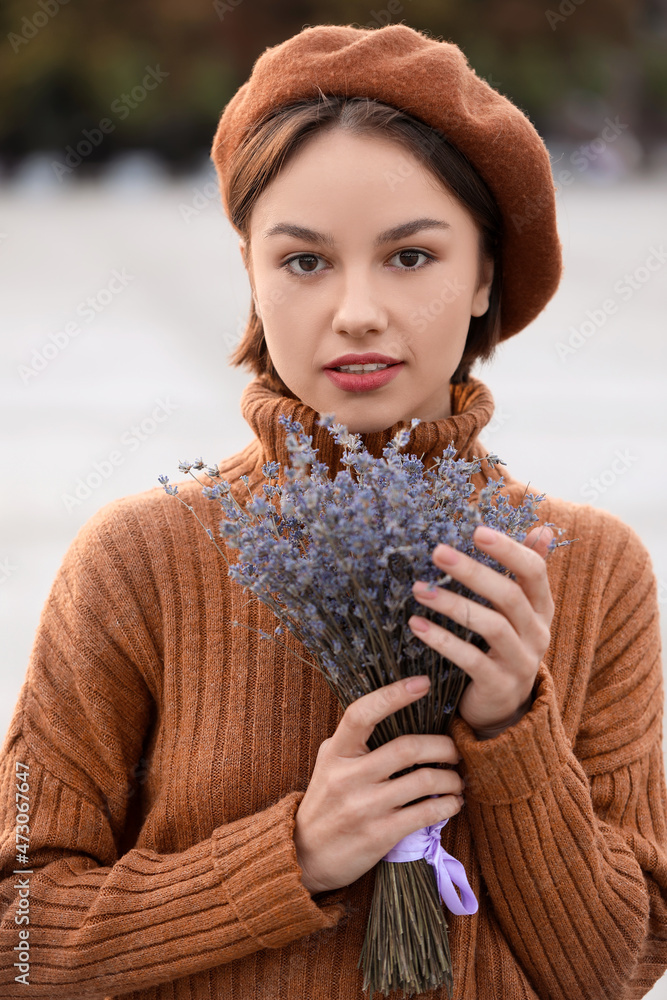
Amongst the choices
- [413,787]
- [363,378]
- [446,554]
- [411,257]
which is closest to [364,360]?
[363,378]

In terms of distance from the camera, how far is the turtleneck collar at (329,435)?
128 cm

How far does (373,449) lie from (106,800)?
0.56 meters

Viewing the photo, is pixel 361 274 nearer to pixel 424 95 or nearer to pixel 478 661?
pixel 424 95

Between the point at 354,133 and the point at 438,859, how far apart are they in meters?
0.84

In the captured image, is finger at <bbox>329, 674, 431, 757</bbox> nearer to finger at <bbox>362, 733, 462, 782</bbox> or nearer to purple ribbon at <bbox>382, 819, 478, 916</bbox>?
finger at <bbox>362, 733, 462, 782</bbox>

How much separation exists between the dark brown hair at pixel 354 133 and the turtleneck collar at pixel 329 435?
0.10 meters

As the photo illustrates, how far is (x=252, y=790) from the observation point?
49.5 inches

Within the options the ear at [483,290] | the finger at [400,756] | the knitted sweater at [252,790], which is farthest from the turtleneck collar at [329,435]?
the finger at [400,756]

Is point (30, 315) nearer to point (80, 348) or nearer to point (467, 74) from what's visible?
point (80, 348)

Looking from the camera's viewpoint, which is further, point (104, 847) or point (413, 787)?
point (104, 847)

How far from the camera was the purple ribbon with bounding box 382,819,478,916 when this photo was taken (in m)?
1.11

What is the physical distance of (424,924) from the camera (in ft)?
3.65

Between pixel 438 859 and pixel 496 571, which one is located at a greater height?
pixel 496 571

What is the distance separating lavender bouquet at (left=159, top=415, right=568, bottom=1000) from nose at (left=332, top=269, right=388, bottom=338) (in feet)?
0.52
